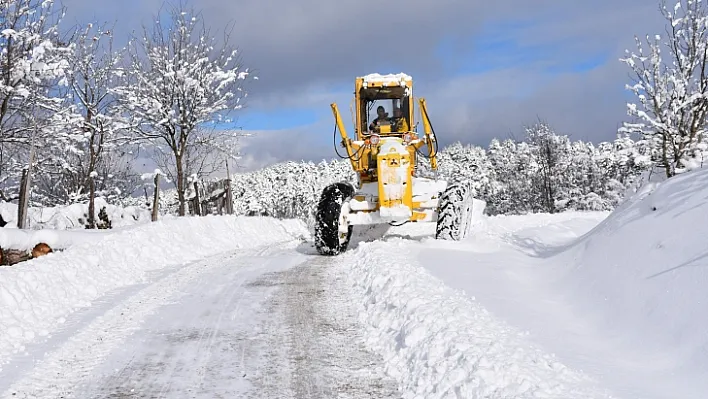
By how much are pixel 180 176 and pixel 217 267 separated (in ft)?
27.4

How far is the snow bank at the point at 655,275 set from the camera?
15.1 feet

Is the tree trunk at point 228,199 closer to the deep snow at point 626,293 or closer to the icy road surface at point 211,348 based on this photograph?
the icy road surface at point 211,348

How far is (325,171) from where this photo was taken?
99750 millimetres

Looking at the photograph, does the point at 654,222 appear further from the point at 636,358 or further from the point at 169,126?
the point at 169,126

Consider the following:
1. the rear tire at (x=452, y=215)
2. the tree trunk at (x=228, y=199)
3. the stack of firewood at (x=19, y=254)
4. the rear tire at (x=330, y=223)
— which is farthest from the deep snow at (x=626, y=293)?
the tree trunk at (x=228, y=199)

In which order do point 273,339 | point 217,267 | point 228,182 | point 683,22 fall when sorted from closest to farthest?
point 273,339, point 217,267, point 683,22, point 228,182

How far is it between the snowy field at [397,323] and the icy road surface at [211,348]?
0.07 ft

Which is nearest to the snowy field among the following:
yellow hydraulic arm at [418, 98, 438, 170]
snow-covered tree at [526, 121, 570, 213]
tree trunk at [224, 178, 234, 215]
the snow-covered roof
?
yellow hydraulic arm at [418, 98, 438, 170]

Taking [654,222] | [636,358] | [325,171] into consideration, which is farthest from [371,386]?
[325,171]

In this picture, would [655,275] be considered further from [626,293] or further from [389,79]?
[389,79]

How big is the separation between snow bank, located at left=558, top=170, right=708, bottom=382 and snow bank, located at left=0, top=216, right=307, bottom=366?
5588 millimetres

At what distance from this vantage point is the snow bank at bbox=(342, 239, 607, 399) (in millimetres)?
3971

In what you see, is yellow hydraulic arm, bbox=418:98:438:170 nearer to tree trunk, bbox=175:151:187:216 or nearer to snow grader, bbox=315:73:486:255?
snow grader, bbox=315:73:486:255

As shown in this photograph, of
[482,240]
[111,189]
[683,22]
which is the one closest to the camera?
[482,240]
